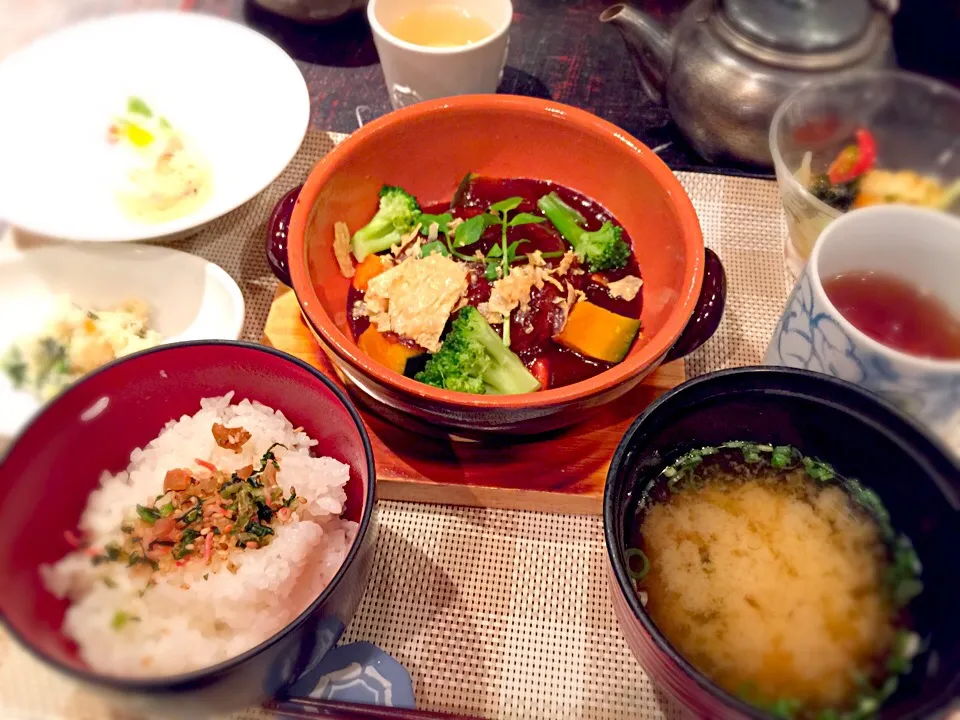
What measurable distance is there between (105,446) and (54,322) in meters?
0.50

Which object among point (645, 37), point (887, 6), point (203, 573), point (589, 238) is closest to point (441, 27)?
point (645, 37)

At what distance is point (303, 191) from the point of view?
4.97 ft

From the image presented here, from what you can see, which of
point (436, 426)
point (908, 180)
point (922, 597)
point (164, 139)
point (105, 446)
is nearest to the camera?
point (922, 597)

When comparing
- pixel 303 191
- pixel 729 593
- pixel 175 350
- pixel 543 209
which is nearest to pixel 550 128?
pixel 543 209

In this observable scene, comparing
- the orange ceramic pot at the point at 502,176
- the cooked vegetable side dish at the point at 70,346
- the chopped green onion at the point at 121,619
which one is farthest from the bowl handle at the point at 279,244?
the chopped green onion at the point at 121,619

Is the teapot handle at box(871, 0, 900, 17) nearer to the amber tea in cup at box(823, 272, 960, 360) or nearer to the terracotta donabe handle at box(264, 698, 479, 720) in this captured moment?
the amber tea in cup at box(823, 272, 960, 360)

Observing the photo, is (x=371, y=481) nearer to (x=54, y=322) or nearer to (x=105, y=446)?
(x=105, y=446)

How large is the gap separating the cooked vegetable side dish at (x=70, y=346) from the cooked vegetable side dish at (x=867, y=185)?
1715mm

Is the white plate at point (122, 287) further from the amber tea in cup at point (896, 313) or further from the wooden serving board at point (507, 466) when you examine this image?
the amber tea in cup at point (896, 313)

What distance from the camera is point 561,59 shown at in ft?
8.20

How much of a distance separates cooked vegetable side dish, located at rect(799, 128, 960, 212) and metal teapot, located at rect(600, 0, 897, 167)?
26 centimetres

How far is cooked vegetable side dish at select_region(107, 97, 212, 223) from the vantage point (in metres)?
1.82

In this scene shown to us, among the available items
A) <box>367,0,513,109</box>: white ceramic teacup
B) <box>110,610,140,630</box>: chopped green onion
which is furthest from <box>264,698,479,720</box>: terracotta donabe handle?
<box>367,0,513,109</box>: white ceramic teacup

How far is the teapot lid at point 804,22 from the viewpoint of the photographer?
1897mm
